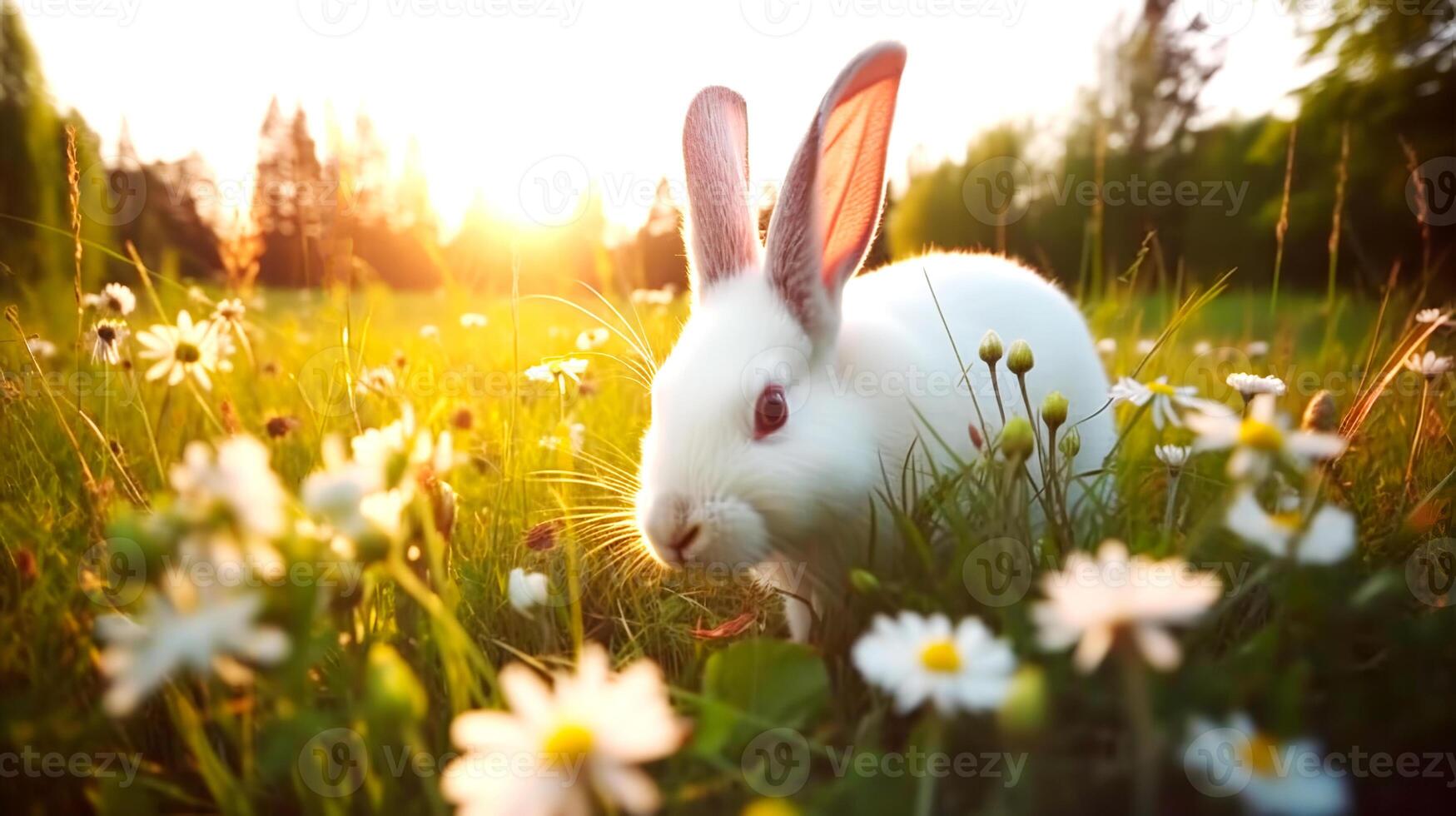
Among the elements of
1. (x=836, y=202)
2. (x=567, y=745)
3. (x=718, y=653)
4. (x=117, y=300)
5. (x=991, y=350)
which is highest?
(x=836, y=202)

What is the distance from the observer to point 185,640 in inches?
32.1

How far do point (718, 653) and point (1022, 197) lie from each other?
8565 millimetres

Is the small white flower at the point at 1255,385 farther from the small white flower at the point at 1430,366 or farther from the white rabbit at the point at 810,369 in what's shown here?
the small white flower at the point at 1430,366

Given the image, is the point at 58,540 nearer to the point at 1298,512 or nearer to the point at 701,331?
the point at 701,331

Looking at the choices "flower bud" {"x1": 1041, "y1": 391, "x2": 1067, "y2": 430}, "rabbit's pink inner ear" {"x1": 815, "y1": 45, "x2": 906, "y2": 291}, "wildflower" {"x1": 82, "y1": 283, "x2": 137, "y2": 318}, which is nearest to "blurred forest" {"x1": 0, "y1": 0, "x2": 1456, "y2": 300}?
"wildflower" {"x1": 82, "y1": 283, "x2": 137, "y2": 318}

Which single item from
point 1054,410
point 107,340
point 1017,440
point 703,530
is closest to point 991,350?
point 1054,410

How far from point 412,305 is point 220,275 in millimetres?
7287

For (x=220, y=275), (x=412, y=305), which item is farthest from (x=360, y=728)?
(x=412, y=305)

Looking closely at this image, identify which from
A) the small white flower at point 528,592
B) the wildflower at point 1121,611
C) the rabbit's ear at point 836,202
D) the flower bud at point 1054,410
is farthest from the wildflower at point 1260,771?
the rabbit's ear at point 836,202

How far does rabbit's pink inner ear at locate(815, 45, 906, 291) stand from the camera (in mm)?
2291

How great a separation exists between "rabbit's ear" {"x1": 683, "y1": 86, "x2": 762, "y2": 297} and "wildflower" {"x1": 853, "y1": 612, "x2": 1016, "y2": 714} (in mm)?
1666

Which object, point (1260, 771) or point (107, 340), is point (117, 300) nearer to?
point (107, 340)

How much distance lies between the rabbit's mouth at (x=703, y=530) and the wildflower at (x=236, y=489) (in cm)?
114

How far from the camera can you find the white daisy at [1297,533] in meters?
1.06
